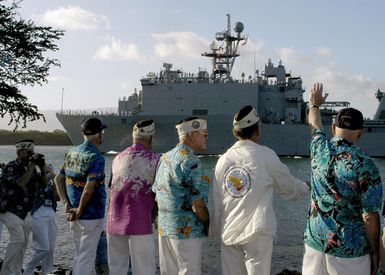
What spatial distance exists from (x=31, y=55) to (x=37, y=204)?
20.3ft

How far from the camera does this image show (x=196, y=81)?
167 feet

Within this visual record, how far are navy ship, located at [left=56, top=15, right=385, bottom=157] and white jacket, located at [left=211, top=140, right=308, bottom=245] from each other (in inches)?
1780

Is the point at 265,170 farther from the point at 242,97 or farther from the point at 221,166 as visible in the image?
the point at 242,97

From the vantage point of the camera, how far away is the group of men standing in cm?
285

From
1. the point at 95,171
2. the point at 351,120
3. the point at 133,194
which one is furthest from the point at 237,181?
the point at 95,171

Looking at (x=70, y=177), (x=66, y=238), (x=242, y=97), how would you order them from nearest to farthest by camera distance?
1. (x=70, y=177)
2. (x=66, y=238)
3. (x=242, y=97)

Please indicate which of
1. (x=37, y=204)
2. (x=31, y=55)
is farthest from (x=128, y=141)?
(x=37, y=204)

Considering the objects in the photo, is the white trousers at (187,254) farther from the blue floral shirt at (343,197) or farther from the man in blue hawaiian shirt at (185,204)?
the blue floral shirt at (343,197)

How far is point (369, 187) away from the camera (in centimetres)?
274

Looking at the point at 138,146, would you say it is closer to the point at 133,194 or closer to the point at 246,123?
the point at 133,194

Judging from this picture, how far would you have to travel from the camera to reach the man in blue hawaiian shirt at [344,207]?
2768 millimetres

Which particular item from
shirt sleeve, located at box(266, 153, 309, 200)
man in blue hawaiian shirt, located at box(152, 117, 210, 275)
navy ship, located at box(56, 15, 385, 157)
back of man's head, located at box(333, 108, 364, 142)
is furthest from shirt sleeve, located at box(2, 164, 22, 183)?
navy ship, located at box(56, 15, 385, 157)

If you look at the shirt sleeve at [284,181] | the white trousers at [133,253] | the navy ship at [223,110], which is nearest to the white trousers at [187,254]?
the white trousers at [133,253]

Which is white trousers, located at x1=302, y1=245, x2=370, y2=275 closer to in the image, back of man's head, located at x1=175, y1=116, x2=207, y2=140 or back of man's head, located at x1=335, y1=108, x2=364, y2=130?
back of man's head, located at x1=335, y1=108, x2=364, y2=130
